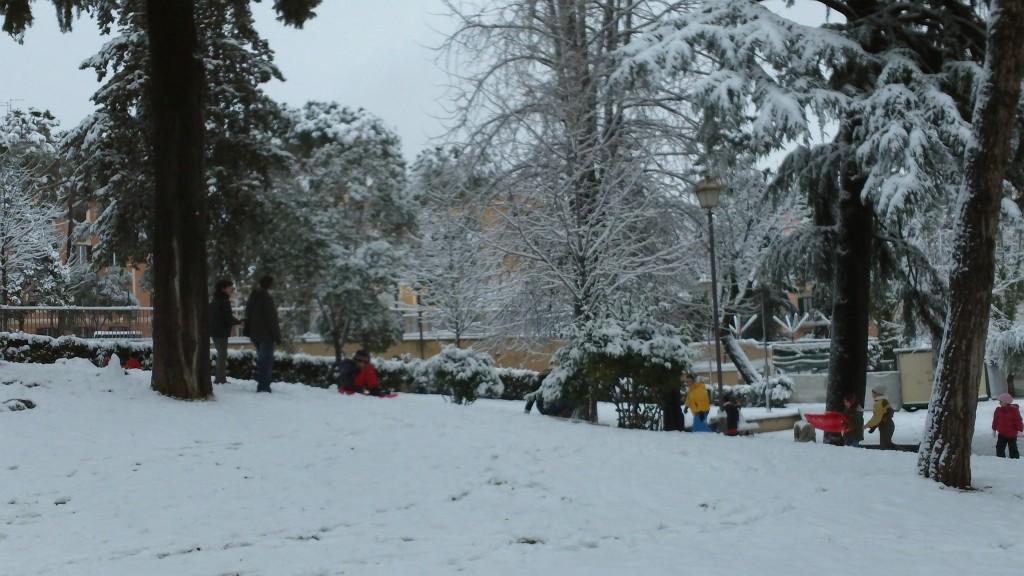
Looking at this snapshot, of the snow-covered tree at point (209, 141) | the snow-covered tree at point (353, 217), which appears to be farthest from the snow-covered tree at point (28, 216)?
the snow-covered tree at point (209, 141)

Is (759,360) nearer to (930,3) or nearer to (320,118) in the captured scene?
(320,118)

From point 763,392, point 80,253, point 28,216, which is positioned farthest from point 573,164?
point 80,253

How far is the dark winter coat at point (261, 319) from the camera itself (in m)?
13.2

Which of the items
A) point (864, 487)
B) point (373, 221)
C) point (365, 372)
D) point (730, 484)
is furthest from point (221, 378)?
point (373, 221)

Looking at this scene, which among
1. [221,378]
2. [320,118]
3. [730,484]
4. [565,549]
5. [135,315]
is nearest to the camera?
[565,549]

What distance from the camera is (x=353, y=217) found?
36562 millimetres

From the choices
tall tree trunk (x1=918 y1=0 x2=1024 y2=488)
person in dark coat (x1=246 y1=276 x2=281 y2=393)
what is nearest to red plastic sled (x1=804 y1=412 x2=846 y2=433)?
tall tree trunk (x1=918 y1=0 x2=1024 y2=488)

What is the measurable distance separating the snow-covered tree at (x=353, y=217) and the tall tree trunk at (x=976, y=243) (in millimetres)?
25383

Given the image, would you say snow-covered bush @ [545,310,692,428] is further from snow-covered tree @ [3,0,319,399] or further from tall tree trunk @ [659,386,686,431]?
snow-covered tree @ [3,0,319,399]

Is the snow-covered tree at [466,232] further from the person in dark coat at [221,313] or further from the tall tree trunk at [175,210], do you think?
the tall tree trunk at [175,210]

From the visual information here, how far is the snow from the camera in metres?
6.57

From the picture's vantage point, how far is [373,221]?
36969 mm

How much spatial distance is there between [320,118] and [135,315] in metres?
14.0

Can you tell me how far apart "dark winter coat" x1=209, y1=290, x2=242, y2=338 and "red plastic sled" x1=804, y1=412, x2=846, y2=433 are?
8982mm
